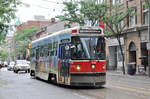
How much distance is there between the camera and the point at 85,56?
1480 cm

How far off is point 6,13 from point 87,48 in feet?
16.2

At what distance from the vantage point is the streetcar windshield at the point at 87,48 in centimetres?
1482

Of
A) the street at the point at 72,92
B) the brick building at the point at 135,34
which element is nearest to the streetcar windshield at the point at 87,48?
the street at the point at 72,92

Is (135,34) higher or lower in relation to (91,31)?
higher

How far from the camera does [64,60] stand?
51.3ft

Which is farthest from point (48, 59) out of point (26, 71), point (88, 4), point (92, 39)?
point (26, 71)

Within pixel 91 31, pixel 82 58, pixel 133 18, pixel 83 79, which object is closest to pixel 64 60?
pixel 82 58

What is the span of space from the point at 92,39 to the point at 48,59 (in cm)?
482

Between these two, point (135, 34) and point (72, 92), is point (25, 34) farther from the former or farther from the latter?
point (72, 92)

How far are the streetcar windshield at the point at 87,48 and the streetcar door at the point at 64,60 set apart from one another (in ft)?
1.63

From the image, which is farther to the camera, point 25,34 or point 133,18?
point 25,34

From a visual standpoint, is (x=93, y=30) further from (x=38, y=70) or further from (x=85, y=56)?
(x=38, y=70)

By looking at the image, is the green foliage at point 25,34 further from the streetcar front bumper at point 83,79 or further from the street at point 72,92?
the streetcar front bumper at point 83,79

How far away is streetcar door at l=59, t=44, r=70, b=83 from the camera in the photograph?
49.9 feet
